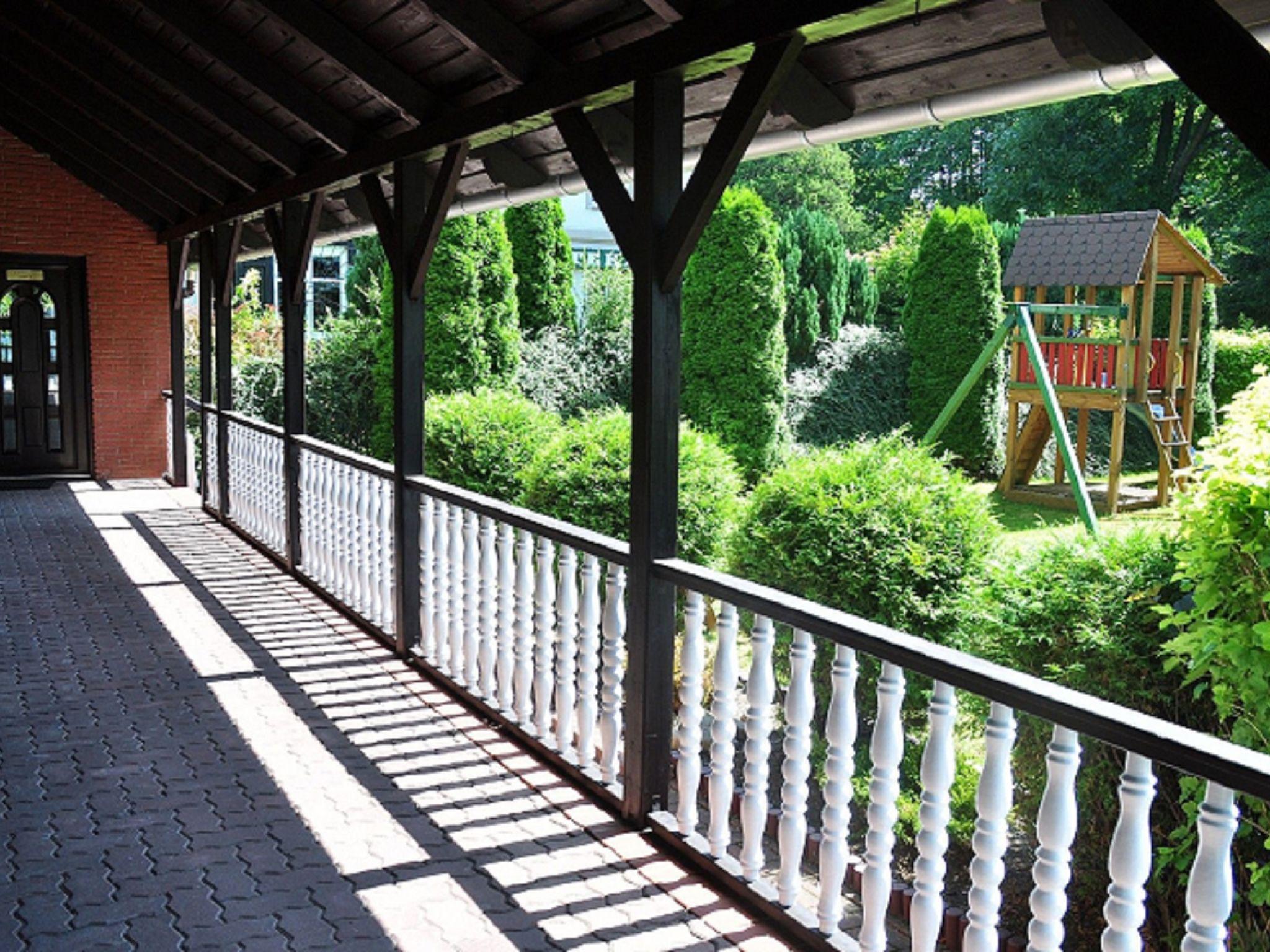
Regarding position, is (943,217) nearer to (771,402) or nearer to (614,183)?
(771,402)

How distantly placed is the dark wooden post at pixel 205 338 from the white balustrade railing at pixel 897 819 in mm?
8676

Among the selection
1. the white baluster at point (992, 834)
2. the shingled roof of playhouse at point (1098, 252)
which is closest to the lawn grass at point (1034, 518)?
the shingled roof of playhouse at point (1098, 252)

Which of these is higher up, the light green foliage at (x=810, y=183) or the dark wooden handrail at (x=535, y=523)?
the light green foliage at (x=810, y=183)

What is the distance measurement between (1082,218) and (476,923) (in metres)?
A: 13.4

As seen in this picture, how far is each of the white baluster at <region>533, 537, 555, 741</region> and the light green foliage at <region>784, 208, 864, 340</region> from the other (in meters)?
14.2

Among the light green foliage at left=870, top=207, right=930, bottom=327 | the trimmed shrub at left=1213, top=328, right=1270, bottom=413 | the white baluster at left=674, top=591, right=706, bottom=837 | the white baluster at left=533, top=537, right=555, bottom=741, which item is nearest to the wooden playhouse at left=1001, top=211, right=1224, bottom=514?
the trimmed shrub at left=1213, top=328, right=1270, bottom=413

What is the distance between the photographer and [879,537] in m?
5.71

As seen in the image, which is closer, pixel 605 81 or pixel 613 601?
pixel 605 81

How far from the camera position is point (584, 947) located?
344cm

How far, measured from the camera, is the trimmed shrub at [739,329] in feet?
48.0

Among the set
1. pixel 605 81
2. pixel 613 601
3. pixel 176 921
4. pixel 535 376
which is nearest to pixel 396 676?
pixel 613 601

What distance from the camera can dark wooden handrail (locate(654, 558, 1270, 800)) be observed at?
7.35 ft

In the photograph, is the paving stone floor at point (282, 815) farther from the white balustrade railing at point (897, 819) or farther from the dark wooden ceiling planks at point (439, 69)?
the dark wooden ceiling planks at point (439, 69)

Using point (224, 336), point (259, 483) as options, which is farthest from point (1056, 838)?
point (224, 336)
